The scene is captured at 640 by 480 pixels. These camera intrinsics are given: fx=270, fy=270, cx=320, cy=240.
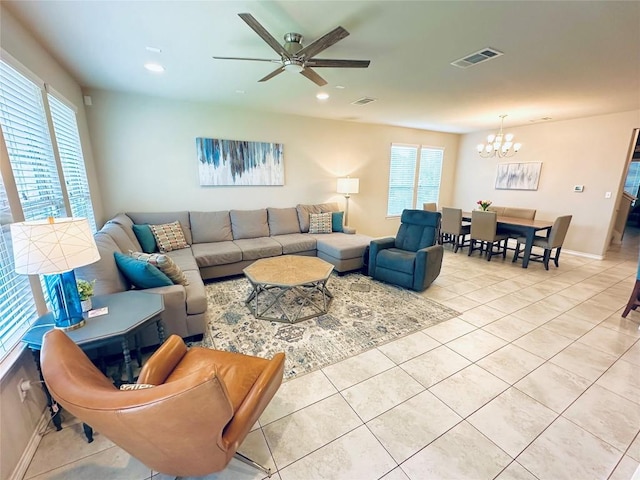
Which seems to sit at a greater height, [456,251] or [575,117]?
[575,117]

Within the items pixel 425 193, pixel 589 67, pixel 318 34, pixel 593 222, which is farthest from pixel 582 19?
pixel 425 193

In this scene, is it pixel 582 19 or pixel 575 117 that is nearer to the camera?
pixel 582 19

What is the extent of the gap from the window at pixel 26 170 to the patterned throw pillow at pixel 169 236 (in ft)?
3.23

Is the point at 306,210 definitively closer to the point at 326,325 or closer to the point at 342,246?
the point at 342,246

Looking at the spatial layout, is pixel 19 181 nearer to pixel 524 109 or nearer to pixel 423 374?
pixel 423 374

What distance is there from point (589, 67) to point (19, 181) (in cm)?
493

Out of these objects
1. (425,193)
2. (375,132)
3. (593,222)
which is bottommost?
(593,222)

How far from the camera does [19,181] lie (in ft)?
5.72

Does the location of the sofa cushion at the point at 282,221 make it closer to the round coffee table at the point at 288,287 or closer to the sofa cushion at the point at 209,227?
the sofa cushion at the point at 209,227

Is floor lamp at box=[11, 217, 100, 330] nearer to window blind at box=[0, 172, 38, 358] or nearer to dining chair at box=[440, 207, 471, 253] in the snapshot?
window blind at box=[0, 172, 38, 358]

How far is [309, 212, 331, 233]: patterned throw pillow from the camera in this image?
191 inches

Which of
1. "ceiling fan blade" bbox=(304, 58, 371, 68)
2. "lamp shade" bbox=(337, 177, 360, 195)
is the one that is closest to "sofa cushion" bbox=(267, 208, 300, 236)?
"lamp shade" bbox=(337, 177, 360, 195)

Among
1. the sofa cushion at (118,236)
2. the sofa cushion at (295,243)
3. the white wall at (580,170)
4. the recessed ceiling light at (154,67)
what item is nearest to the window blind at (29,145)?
the sofa cushion at (118,236)

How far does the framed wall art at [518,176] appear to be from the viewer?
18.6 ft
